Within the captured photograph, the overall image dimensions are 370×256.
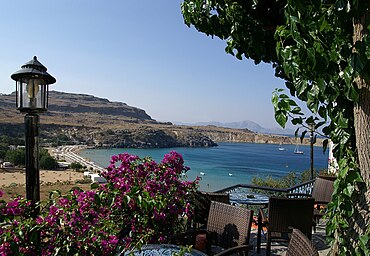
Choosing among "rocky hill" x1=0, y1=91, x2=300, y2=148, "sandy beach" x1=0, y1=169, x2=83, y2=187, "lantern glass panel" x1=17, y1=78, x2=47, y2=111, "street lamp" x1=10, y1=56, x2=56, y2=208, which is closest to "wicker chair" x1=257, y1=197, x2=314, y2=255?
"street lamp" x1=10, y1=56, x2=56, y2=208

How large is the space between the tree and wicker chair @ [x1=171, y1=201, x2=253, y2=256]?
1.08m

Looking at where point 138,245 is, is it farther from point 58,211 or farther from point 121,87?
point 121,87

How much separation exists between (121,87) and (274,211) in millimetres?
20378

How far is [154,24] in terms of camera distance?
29.9 ft

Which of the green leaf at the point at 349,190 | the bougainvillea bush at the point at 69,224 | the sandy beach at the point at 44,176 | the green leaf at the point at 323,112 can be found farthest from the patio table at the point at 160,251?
the sandy beach at the point at 44,176

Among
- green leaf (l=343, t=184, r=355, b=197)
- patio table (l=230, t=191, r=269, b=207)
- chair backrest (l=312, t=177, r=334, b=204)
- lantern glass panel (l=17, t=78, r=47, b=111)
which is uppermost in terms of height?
Result: lantern glass panel (l=17, t=78, r=47, b=111)

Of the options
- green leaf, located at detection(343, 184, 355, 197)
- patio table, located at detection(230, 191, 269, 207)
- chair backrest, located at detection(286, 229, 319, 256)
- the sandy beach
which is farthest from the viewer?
the sandy beach

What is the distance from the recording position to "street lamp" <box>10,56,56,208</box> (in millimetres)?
2363

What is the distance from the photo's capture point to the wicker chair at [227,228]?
104 inches

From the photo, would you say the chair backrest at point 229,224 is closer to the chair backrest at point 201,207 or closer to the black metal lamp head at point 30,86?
the chair backrest at point 201,207

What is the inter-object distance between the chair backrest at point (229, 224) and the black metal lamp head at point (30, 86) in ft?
5.99

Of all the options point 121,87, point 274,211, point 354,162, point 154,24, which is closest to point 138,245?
point 354,162

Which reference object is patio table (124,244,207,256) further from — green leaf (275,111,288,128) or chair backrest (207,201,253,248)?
green leaf (275,111,288,128)

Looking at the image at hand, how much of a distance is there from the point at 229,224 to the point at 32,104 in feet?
6.52
